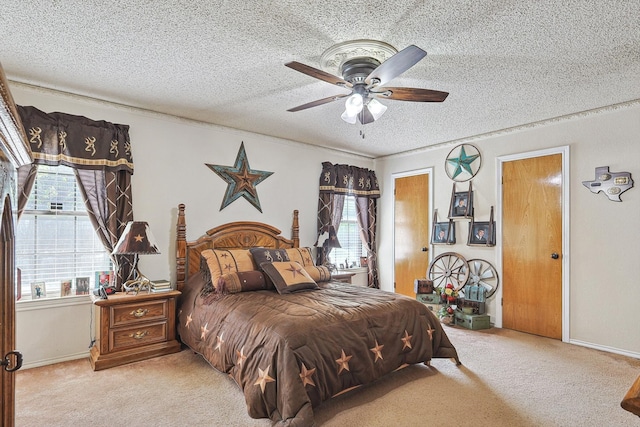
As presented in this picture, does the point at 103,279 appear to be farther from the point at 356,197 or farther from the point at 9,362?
the point at 356,197

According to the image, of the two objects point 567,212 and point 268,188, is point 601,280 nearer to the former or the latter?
point 567,212

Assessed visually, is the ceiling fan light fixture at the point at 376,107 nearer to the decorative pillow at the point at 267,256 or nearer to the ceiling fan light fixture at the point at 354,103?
the ceiling fan light fixture at the point at 354,103

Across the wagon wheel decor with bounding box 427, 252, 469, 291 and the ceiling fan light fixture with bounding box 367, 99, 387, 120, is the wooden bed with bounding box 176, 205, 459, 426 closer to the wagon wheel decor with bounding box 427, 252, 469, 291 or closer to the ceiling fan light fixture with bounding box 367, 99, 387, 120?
the ceiling fan light fixture with bounding box 367, 99, 387, 120

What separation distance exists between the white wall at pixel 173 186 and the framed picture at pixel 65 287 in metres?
0.10

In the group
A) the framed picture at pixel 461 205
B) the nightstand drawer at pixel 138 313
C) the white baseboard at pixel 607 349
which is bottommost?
the white baseboard at pixel 607 349

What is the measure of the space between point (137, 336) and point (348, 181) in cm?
359

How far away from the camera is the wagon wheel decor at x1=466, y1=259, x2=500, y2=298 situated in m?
4.47

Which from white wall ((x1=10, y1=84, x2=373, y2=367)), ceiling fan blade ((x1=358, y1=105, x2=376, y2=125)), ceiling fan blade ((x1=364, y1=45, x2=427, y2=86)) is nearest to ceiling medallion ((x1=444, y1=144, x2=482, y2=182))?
white wall ((x1=10, y1=84, x2=373, y2=367))

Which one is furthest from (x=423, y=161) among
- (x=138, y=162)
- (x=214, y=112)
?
(x=138, y=162)

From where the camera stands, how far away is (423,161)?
5.39 metres

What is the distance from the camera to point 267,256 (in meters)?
3.78

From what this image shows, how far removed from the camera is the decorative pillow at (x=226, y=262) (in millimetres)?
3461

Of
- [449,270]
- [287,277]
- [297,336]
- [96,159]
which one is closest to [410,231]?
[449,270]

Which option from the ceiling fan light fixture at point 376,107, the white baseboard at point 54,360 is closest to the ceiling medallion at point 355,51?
the ceiling fan light fixture at point 376,107
